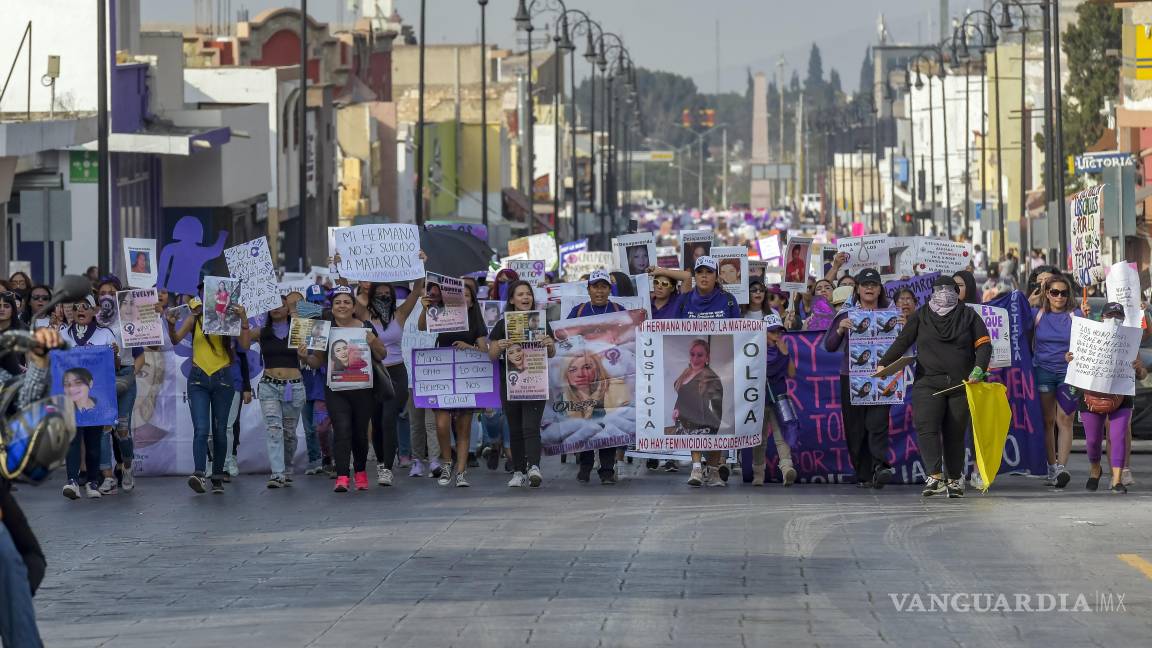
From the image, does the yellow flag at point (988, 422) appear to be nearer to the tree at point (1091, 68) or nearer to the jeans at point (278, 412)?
the jeans at point (278, 412)

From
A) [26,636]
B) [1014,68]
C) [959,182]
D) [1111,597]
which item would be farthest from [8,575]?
[959,182]

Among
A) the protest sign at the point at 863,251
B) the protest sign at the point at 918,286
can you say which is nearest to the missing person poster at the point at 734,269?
the protest sign at the point at 918,286

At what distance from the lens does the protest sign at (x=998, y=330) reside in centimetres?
1680

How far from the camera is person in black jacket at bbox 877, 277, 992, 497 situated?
15859 millimetres

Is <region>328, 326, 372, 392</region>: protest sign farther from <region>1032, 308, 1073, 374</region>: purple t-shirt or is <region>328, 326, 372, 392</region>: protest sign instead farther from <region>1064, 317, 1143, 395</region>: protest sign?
<region>1064, 317, 1143, 395</region>: protest sign

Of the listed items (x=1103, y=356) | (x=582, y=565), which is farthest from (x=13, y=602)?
(x=1103, y=356)

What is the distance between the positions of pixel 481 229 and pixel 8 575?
1187 inches

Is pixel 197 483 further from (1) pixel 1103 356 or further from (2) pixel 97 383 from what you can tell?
(1) pixel 1103 356

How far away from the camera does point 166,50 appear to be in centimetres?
4819

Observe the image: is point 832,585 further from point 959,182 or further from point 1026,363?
point 959,182

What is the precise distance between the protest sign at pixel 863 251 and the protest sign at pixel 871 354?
23.6 ft

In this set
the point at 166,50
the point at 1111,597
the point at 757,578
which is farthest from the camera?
the point at 166,50

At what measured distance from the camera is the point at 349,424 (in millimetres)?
16922

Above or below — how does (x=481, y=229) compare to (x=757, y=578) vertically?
above
